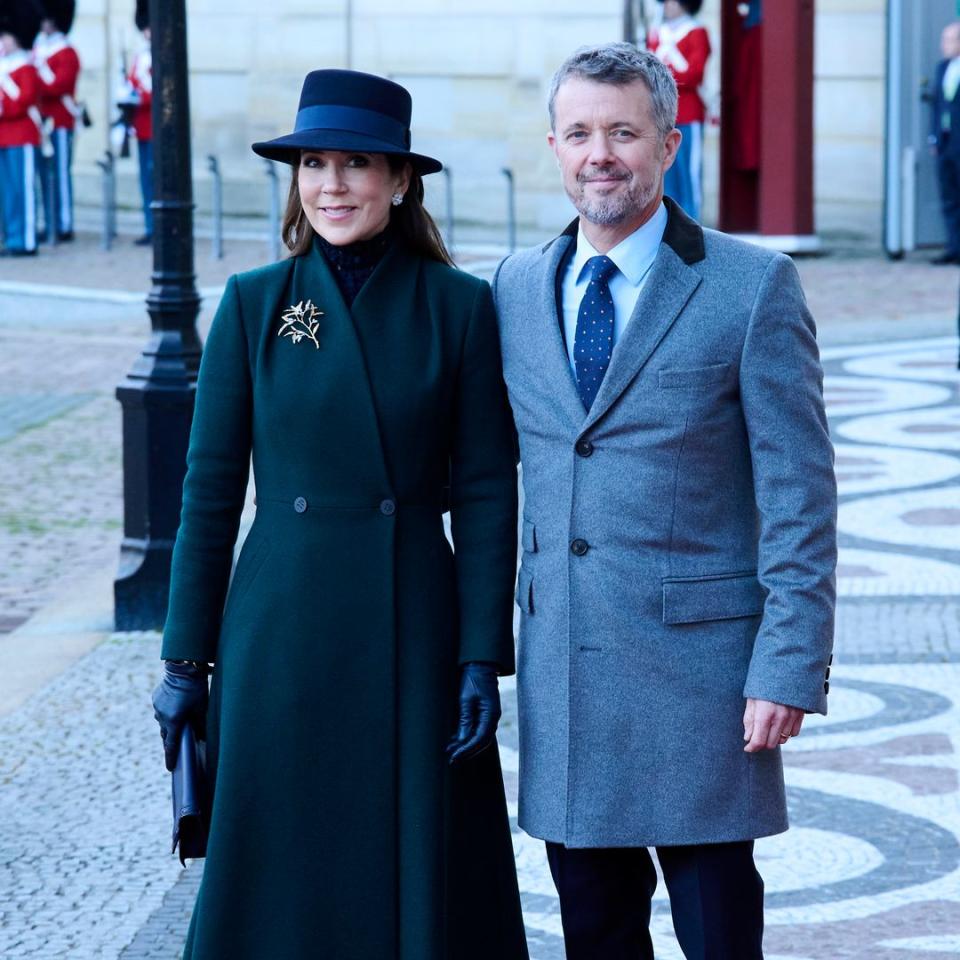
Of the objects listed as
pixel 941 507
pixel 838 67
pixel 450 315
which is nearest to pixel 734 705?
pixel 450 315

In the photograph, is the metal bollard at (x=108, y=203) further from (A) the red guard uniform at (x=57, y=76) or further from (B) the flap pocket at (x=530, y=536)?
(B) the flap pocket at (x=530, y=536)

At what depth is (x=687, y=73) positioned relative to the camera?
17266mm

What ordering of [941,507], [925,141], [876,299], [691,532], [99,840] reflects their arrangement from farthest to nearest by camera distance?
[925,141]
[876,299]
[941,507]
[99,840]
[691,532]

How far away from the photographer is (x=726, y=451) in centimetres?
322

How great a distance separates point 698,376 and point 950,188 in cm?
1398

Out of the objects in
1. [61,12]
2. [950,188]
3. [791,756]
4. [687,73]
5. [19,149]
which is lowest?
[791,756]

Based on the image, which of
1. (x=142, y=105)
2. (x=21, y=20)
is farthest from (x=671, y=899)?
(x=21, y=20)

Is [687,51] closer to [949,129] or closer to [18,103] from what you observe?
[949,129]

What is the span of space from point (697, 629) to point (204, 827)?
2.93ft

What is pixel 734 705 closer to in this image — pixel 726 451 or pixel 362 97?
pixel 726 451

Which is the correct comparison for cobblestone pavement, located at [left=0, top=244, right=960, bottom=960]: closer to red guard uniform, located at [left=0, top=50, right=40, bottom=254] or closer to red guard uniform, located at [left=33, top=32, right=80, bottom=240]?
red guard uniform, located at [left=0, top=50, right=40, bottom=254]

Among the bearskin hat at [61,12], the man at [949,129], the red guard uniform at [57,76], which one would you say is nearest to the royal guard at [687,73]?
the man at [949,129]

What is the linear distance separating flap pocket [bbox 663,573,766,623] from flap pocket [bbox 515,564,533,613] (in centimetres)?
24

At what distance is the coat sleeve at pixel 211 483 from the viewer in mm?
3402
